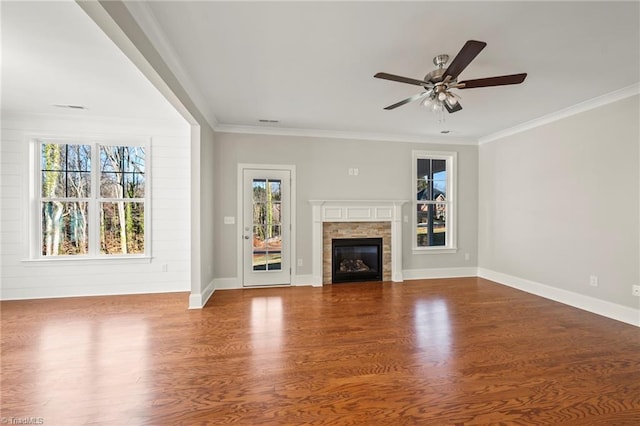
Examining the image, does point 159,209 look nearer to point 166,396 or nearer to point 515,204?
point 166,396

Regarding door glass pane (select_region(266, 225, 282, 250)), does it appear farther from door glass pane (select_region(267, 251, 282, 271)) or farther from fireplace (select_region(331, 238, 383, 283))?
fireplace (select_region(331, 238, 383, 283))

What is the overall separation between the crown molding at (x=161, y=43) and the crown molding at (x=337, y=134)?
113 centimetres

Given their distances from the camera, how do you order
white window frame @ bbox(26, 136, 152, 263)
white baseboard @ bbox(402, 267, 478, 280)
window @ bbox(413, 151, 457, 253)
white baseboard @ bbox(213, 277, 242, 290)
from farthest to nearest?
window @ bbox(413, 151, 457, 253) → white baseboard @ bbox(402, 267, 478, 280) → white baseboard @ bbox(213, 277, 242, 290) → white window frame @ bbox(26, 136, 152, 263)

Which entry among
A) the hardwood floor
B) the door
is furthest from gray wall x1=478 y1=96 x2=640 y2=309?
the door

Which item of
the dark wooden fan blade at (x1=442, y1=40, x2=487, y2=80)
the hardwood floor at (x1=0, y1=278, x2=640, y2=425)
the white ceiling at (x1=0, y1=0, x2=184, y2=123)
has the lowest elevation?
the hardwood floor at (x1=0, y1=278, x2=640, y2=425)

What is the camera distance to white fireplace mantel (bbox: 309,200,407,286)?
4.89 m

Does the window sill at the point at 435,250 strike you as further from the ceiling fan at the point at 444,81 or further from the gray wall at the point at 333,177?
the ceiling fan at the point at 444,81

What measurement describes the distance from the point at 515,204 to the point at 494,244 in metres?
0.85

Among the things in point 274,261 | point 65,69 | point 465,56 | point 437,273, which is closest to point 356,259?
point 274,261

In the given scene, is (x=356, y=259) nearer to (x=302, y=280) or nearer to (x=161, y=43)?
(x=302, y=280)

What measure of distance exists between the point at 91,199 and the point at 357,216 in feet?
13.9

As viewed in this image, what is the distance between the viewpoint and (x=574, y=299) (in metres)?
3.82

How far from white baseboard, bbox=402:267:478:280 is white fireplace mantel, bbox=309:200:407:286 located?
25 centimetres

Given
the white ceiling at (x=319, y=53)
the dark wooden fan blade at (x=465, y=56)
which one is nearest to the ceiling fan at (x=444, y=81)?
the dark wooden fan blade at (x=465, y=56)
